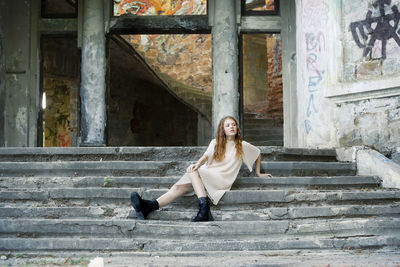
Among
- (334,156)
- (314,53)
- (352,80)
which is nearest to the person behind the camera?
(334,156)

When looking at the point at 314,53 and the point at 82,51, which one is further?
the point at 82,51

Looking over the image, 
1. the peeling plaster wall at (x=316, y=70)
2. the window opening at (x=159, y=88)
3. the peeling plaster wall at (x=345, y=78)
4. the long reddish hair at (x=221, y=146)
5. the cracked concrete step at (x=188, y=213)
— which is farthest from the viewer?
the window opening at (x=159, y=88)

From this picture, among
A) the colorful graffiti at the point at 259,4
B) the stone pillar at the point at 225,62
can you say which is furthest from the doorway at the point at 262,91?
the colorful graffiti at the point at 259,4

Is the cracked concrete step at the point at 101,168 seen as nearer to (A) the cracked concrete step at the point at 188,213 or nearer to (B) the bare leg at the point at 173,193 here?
(B) the bare leg at the point at 173,193

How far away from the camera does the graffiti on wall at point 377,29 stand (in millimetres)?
5809

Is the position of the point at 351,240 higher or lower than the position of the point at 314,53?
lower

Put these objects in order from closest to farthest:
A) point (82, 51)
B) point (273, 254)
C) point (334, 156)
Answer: point (273, 254), point (334, 156), point (82, 51)

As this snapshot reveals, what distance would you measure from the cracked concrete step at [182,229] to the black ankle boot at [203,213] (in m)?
0.08

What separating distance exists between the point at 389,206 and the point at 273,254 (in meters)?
1.52

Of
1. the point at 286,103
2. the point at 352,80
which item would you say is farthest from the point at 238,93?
the point at 352,80

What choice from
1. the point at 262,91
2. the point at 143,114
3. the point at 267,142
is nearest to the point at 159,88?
the point at 143,114

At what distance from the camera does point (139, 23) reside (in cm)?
858

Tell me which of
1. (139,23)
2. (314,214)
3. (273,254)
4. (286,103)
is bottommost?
(273,254)

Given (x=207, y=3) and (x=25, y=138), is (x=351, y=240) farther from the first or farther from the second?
(x=25, y=138)
